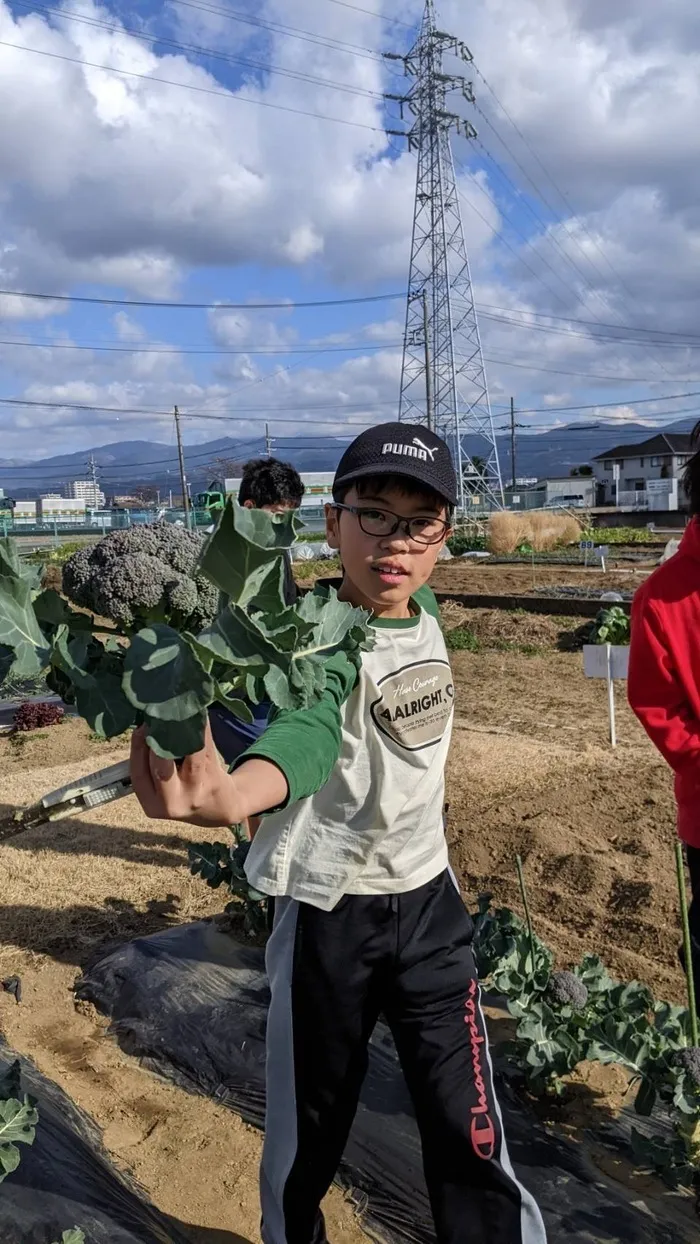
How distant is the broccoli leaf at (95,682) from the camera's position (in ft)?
3.25

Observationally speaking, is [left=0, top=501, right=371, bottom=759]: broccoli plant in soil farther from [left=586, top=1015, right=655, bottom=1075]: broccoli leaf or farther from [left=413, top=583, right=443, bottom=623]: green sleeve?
[left=586, top=1015, right=655, bottom=1075]: broccoli leaf

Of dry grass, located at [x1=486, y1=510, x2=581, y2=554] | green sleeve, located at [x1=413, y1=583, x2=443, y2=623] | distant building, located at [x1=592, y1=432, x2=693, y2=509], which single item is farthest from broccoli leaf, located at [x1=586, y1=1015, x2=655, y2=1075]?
distant building, located at [x1=592, y1=432, x2=693, y2=509]

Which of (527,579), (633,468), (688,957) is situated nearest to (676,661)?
(688,957)

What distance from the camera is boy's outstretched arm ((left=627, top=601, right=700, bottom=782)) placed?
1945 millimetres

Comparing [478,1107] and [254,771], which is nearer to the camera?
[254,771]

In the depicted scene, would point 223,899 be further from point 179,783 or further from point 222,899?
point 179,783

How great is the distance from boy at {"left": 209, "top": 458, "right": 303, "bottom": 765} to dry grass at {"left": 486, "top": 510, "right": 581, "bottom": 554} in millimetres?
20411

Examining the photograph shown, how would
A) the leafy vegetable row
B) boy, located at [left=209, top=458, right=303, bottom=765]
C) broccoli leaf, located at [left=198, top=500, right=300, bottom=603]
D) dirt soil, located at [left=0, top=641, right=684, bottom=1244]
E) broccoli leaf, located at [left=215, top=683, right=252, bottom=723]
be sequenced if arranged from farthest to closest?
boy, located at [left=209, top=458, right=303, bottom=765]
dirt soil, located at [left=0, top=641, right=684, bottom=1244]
the leafy vegetable row
broccoli leaf, located at [left=215, top=683, right=252, bottom=723]
broccoli leaf, located at [left=198, top=500, right=300, bottom=603]

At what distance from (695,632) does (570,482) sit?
70.9 meters

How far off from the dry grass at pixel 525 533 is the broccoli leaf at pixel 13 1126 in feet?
74.1

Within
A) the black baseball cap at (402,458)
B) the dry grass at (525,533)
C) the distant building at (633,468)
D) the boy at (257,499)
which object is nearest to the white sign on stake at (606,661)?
the boy at (257,499)

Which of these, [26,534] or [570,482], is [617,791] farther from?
[570,482]

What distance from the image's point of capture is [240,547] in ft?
3.02

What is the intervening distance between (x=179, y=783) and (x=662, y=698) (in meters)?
1.28
